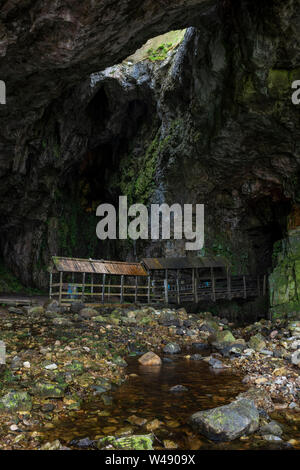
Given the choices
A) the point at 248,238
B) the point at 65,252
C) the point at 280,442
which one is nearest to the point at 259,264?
the point at 248,238

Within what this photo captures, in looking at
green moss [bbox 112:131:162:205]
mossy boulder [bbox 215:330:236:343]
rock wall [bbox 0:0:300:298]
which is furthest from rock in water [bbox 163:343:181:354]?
green moss [bbox 112:131:162:205]

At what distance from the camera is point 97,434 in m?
4.64

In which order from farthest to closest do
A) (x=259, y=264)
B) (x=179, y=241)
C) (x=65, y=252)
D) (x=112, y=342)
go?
(x=65, y=252)
(x=259, y=264)
(x=179, y=241)
(x=112, y=342)

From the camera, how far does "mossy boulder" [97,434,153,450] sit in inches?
163

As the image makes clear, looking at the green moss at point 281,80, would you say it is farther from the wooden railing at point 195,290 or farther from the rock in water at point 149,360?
the rock in water at point 149,360

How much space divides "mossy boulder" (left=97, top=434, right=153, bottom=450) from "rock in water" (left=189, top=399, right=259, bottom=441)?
0.92 meters

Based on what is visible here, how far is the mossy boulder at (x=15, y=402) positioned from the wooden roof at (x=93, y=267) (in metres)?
11.2

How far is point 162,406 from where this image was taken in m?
5.86

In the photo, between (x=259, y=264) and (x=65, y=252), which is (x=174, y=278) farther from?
(x=65, y=252)

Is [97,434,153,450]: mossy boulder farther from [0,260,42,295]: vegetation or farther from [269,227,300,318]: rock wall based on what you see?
[0,260,42,295]: vegetation

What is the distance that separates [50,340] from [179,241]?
15.7m

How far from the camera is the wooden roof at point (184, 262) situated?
67.2 ft

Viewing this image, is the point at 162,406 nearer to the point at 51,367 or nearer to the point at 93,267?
the point at 51,367

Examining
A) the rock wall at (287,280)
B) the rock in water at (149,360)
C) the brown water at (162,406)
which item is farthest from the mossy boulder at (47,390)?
the rock wall at (287,280)
